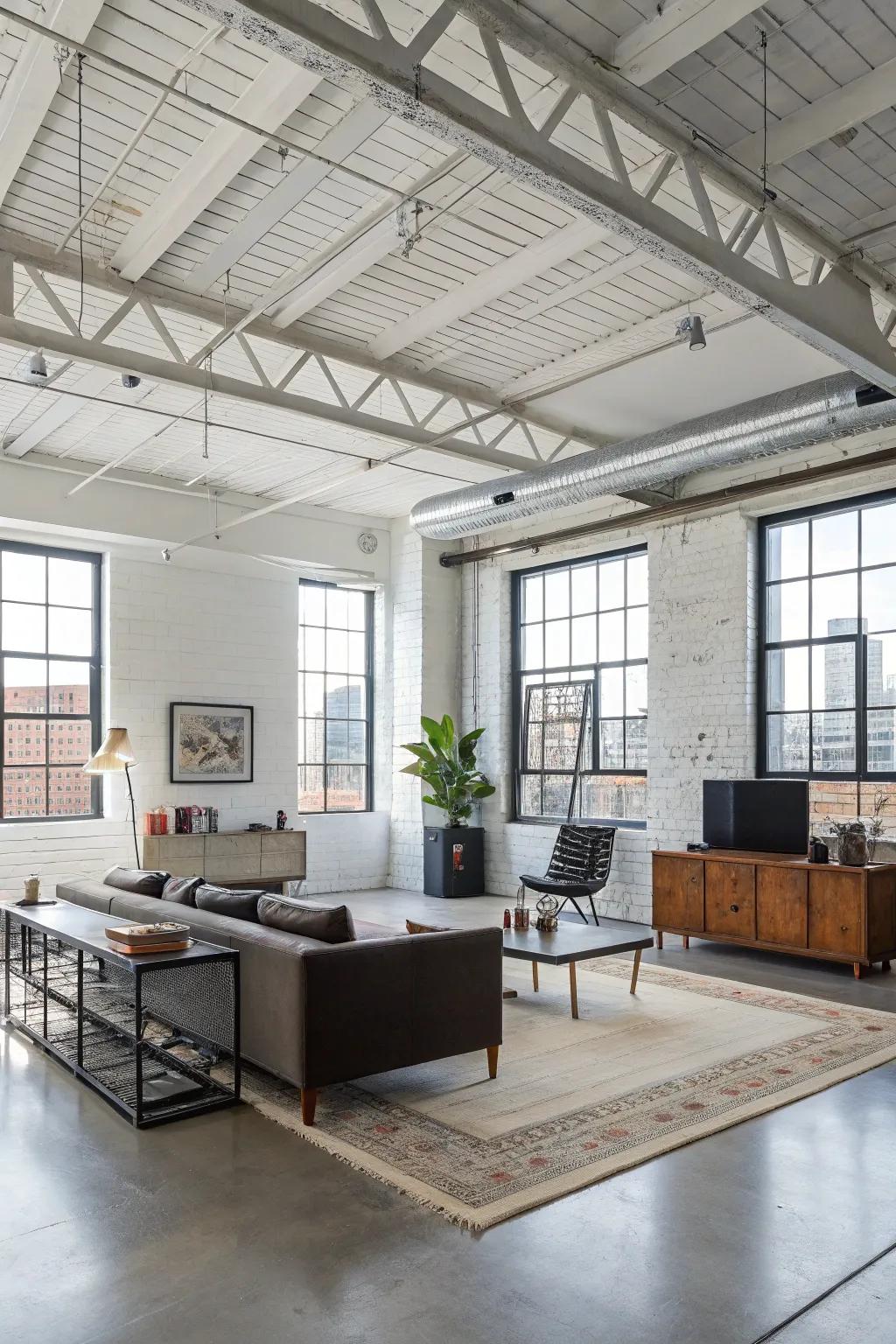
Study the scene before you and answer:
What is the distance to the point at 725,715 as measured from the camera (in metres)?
8.15

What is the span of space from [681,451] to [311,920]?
3940 millimetres

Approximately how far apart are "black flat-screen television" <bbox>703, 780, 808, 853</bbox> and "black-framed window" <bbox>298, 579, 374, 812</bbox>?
14.9 ft

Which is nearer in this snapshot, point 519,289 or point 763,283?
point 763,283

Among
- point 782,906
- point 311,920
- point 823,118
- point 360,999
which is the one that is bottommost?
point 782,906

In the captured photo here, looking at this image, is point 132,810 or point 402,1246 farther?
point 132,810

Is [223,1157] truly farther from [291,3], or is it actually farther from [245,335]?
[245,335]

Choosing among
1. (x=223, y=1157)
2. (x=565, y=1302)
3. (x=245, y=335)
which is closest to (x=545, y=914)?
(x=223, y=1157)

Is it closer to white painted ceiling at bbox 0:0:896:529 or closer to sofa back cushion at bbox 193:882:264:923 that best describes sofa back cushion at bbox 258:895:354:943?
sofa back cushion at bbox 193:882:264:923

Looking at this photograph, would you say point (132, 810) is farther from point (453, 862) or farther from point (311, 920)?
point (311, 920)

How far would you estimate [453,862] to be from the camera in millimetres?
10125

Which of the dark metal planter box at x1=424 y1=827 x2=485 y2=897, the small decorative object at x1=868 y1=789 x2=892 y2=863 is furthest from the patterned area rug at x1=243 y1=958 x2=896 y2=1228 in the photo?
the dark metal planter box at x1=424 y1=827 x2=485 y2=897

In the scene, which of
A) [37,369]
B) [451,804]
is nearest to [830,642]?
[451,804]

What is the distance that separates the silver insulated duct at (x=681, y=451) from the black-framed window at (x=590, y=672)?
193cm

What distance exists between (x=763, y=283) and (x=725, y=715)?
4.49 meters
